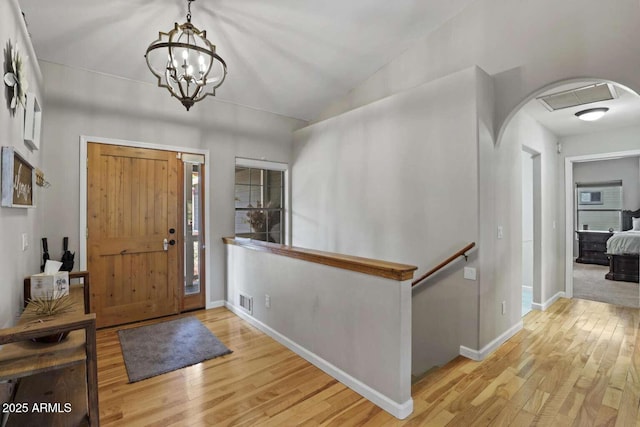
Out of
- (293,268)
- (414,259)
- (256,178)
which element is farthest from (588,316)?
(256,178)

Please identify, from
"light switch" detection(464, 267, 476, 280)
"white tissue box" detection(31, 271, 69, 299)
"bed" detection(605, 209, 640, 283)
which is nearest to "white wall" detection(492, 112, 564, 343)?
"light switch" detection(464, 267, 476, 280)

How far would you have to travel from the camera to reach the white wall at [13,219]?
68.8 inches

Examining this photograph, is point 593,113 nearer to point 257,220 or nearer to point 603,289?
point 603,289

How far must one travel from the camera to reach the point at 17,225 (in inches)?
83.1

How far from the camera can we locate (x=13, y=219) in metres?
1.99

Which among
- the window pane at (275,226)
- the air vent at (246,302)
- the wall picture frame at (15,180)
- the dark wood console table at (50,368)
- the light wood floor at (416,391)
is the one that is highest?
the wall picture frame at (15,180)

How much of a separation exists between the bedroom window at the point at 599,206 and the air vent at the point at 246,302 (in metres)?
9.62

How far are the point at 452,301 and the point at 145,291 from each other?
11.7ft

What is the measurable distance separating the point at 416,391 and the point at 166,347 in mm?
2361

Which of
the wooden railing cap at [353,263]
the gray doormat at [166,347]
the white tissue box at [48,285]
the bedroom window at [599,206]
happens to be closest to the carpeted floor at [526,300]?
the wooden railing cap at [353,263]

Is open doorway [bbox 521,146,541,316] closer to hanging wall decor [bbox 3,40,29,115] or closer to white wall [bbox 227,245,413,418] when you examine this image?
white wall [bbox 227,245,413,418]

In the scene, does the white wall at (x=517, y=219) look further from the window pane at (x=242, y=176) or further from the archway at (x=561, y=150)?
the window pane at (x=242, y=176)

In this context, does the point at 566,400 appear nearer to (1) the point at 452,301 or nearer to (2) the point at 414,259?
(1) the point at 452,301

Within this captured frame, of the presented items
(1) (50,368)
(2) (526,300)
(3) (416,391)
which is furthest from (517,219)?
(1) (50,368)
